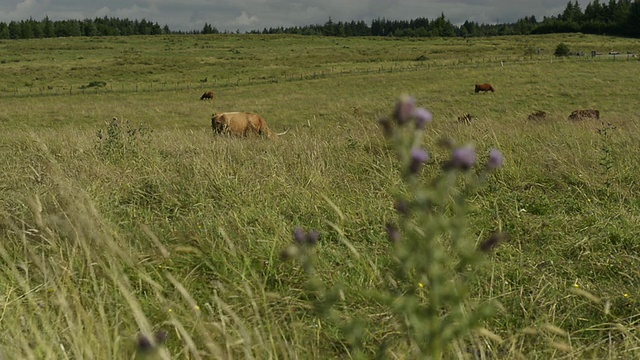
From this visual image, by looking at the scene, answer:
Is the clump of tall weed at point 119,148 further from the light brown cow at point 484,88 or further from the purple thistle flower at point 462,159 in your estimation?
the light brown cow at point 484,88

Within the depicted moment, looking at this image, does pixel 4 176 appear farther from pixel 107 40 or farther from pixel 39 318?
pixel 107 40

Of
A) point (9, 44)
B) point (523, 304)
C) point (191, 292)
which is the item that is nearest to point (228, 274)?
point (191, 292)

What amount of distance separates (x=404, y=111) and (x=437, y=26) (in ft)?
436

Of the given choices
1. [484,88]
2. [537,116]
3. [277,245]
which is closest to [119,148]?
[277,245]

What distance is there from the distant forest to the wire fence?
58228 mm

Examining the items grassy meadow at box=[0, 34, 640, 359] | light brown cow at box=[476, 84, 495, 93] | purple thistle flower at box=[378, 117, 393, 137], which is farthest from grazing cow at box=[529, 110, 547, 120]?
purple thistle flower at box=[378, 117, 393, 137]

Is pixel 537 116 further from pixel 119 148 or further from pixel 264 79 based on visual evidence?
pixel 264 79

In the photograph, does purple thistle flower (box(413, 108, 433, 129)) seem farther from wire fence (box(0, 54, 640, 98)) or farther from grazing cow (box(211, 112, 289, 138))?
wire fence (box(0, 54, 640, 98))

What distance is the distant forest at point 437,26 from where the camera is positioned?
98.7m

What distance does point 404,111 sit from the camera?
126cm

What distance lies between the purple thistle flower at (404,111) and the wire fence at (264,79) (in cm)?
4439

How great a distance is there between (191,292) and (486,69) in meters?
42.8

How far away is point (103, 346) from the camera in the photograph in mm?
2234

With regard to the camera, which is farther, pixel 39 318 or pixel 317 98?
pixel 317 98
